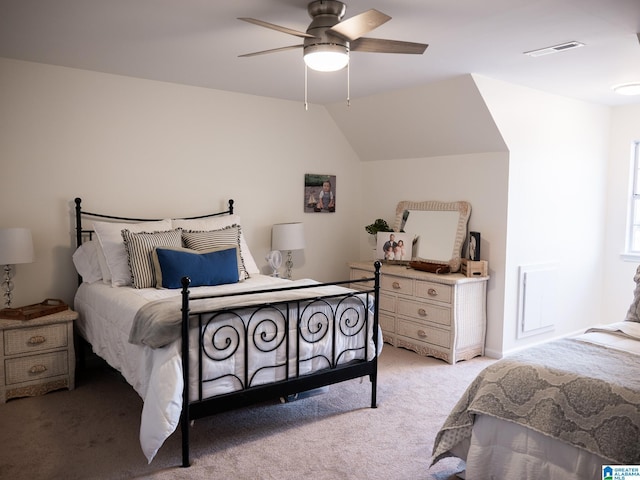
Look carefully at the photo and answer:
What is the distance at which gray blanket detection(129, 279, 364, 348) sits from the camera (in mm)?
2492

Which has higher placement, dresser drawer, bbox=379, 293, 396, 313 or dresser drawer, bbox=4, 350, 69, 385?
dresser drawer, bbox=379, 293, 396, 313

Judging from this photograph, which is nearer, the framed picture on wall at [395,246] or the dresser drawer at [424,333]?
the dresser drawer at [424,333]

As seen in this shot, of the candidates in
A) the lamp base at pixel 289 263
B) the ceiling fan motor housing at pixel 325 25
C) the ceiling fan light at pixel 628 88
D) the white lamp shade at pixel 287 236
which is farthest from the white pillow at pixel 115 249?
the ceiling fan light at pixel 628 88

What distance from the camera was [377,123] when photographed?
4.89 m

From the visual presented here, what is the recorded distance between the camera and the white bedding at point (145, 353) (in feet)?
7.86

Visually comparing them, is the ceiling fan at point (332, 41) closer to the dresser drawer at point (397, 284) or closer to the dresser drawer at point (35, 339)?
the dresser drawer at point (397, 284)

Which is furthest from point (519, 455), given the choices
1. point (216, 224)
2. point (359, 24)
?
point (216, 224)

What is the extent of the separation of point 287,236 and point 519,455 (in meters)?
2.91

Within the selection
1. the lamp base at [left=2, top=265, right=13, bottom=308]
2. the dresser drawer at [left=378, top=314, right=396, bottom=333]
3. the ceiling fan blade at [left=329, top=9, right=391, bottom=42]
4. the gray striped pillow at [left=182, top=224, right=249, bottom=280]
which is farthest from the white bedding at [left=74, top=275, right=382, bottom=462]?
the ceiling fan blade at [left=329, top=9, right=391, bottom=42]

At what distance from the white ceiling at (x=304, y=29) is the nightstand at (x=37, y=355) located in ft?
5.93

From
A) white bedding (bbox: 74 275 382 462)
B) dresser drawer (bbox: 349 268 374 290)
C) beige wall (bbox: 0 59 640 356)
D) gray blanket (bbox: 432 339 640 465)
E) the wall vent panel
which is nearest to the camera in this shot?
gray blanket (bbox: 432 339 640 465)

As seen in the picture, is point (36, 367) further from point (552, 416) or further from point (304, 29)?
point (552, 416)

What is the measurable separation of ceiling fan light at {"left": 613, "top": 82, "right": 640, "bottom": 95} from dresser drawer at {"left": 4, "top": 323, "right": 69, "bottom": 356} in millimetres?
4570

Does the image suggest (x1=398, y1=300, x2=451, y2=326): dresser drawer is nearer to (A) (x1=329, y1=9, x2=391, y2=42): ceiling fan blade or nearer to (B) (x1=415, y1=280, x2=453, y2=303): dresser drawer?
(B) (x1=415, y1=280, x2=453, y2=303): dresser drawer
